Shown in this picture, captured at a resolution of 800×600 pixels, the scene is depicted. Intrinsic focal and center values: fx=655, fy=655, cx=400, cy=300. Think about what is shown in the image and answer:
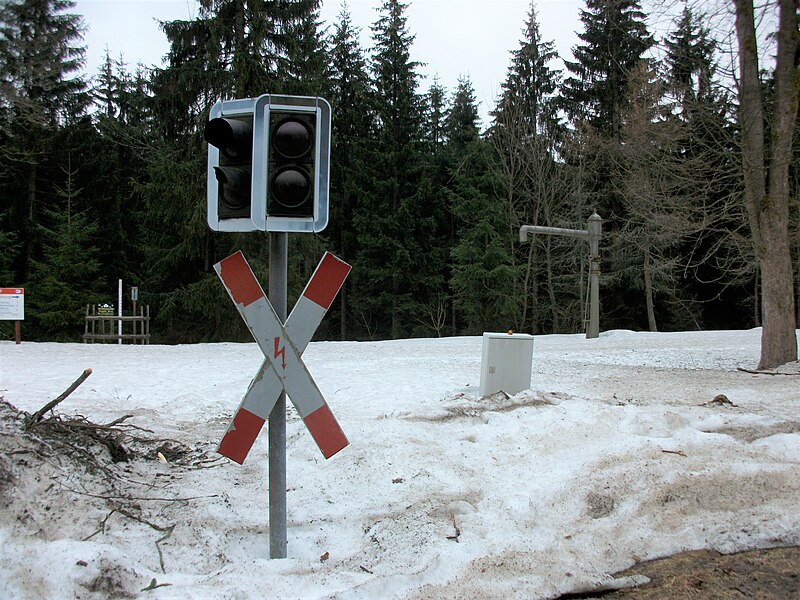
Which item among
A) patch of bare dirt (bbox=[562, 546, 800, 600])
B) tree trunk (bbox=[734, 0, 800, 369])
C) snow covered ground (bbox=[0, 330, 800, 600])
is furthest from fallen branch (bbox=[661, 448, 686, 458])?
tree trunk (bbox=[734, 0, 800, 369])

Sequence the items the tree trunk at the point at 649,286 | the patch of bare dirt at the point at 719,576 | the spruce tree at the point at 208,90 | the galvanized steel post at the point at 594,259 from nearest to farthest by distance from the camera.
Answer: the patch of bare dirt at the point at 719,576 < the galvanized steel post at the point at 594,259 < the spruce tree at the point at 208,90 < the tree trunk at the point at 649,286

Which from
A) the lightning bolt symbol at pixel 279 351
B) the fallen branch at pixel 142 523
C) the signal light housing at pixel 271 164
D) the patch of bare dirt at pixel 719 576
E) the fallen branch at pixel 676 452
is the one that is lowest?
the patch of bare dirt at pixel 719 576

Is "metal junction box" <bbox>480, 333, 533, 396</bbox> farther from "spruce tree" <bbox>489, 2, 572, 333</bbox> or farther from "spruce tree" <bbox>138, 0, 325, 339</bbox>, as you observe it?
"spruce tree" <bbox>489, 2, 572, 333</bbox>

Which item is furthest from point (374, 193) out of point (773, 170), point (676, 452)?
point (676, 452)

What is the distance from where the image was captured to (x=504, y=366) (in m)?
7.73

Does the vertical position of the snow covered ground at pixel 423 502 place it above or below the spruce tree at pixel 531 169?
below

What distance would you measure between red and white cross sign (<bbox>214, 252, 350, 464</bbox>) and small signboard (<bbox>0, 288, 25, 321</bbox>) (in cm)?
1468

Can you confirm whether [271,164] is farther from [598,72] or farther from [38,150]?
[598,72]

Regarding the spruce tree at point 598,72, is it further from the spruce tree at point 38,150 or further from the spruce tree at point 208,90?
the spruce tree at point 38,150

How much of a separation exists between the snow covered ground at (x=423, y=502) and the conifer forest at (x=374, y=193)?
17.2 meters

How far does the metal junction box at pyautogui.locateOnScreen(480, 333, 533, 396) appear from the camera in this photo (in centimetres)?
771

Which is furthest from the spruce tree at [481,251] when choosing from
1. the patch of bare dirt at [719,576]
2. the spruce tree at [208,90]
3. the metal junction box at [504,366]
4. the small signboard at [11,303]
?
the patch of bare dirt at [719,576]

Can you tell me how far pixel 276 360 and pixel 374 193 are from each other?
33250 mm

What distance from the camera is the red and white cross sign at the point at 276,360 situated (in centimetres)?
338
